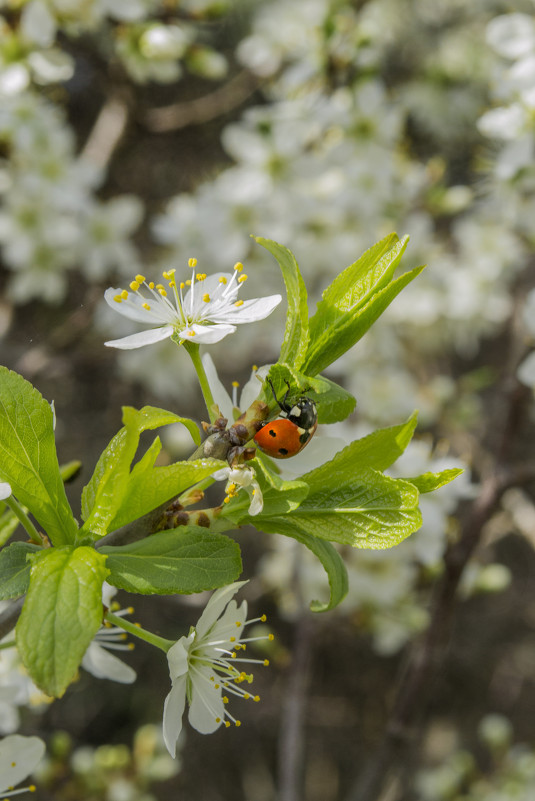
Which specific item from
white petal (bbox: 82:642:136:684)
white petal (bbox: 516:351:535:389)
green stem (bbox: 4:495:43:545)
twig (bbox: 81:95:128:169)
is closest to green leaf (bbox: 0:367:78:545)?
green stem (bbox: 4:495:43:545)

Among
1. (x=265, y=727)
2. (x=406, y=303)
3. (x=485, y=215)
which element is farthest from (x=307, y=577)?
(x=265, y=727)

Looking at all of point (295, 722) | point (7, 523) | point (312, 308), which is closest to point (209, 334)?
point (7, 523)

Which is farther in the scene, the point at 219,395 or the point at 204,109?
the point at 204,109

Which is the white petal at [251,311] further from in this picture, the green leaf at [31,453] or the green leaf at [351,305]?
the green leaf at [31,453]

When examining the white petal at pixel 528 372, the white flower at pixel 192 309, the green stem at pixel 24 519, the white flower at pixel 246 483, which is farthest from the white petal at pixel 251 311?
the white petal at pixel 528 372

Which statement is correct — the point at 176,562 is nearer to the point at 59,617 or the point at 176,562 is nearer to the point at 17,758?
the point at 59,617
